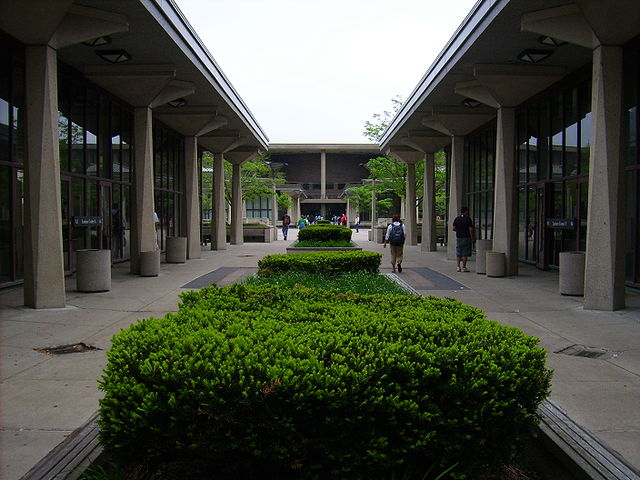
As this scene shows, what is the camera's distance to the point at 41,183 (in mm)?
10641

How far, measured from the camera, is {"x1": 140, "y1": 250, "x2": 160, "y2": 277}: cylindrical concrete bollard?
16.4 metres

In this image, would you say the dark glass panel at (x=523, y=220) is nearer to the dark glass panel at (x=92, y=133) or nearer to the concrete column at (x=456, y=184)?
the concrete column at (x=456, y=184)

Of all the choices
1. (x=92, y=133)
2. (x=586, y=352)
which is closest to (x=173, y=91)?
(x=92, y=133)

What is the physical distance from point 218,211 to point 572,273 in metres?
20.2

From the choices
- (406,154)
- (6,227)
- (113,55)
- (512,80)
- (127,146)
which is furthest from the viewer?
(406,154)

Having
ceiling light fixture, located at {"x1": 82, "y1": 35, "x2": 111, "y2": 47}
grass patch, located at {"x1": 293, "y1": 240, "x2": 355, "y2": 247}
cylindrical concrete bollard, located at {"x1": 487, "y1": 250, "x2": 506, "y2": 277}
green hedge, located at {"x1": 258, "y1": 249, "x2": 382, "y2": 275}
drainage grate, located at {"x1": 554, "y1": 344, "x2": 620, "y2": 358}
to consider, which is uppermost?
ceiling light fixture, located at {"x1": 82, "y1": 35, "x2": 111, "y2": 47}

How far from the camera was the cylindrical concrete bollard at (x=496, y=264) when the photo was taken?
16.4 m

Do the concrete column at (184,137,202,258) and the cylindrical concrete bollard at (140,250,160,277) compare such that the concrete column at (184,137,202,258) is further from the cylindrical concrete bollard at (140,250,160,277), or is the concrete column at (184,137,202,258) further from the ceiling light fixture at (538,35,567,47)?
the ceiling light fixture at (538,35,567,47)

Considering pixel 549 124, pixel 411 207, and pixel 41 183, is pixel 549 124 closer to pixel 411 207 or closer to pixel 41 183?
pixel 41 183

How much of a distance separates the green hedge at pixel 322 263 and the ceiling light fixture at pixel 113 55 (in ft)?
20.3

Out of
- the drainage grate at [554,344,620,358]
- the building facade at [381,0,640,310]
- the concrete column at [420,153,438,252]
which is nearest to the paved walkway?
the drainage grate at [554,344,620,358]

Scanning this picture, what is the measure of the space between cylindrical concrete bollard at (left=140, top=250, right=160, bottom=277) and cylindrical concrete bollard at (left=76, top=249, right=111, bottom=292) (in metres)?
3.30

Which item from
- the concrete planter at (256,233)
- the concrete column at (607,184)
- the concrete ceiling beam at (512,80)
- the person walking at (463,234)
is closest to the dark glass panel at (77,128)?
the concrete ceiling beam at (512,80)

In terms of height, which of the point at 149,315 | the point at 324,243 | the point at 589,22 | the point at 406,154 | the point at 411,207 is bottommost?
the point at 149,315
